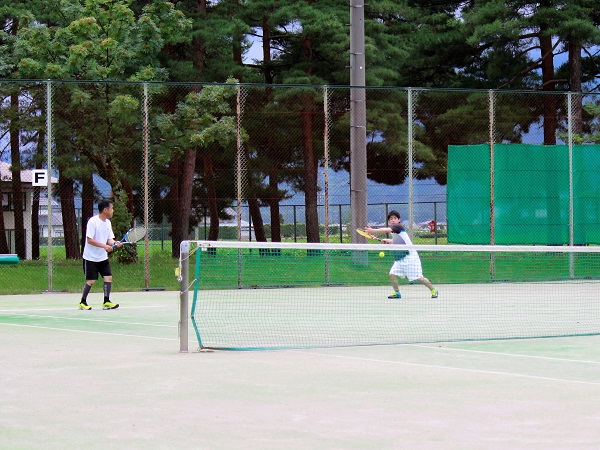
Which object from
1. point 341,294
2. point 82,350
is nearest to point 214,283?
point 341,294

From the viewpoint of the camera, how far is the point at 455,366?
8.95 m

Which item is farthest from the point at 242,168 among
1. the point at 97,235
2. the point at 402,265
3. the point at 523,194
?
the point at 523,194

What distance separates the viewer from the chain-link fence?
18.8 m

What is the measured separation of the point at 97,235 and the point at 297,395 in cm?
777

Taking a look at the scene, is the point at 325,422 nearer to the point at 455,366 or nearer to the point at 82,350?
the point at 455,366

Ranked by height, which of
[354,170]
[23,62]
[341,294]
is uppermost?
[23,62]

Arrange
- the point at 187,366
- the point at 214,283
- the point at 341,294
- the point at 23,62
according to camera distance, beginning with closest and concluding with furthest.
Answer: the point at 187,366 → the point at 341,294 → the point at 214,283 → the point at 23,62

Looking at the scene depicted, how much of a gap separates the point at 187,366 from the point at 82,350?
158 centimetres

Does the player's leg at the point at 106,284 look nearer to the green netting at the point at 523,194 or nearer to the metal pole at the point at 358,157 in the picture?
the metal pole at the point at 358,157

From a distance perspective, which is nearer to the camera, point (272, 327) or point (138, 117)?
point (272, 327)

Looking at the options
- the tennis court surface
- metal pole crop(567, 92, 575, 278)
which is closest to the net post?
the tennis court surface

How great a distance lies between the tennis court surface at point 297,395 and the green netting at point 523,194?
892 cm

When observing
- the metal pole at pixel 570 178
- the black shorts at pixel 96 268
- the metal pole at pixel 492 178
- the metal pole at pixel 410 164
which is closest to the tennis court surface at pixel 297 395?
the black shorts at pixel 96 268

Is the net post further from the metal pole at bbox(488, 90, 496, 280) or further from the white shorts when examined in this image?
the metal pole at bbox(488, 90, 496, 280)
